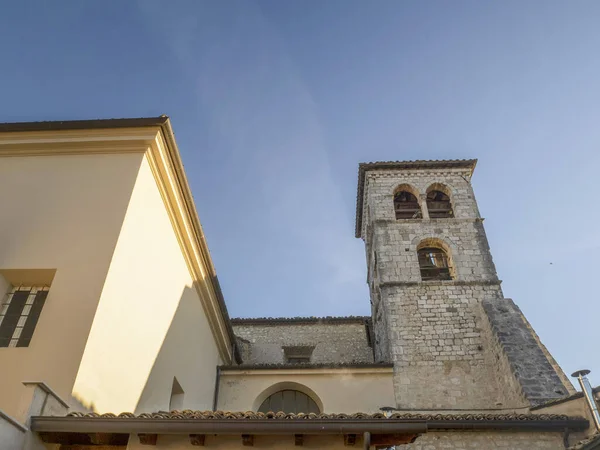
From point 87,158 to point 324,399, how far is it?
8.54 metres

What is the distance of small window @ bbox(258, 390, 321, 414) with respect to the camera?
13.2m

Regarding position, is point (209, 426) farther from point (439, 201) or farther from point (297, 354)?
point (439, 201)

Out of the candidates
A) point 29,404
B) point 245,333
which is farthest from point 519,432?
point 245,333

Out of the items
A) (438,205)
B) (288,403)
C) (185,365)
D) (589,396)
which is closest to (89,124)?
(185,365)

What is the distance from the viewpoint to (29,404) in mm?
5176

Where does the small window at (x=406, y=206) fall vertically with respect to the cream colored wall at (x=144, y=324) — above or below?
above

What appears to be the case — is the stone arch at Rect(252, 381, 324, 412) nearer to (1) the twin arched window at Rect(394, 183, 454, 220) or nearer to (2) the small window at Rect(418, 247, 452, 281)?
(2) the small window at Rect(418, 247, 452, 281)

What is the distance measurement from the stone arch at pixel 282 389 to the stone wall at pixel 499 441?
12.0ft

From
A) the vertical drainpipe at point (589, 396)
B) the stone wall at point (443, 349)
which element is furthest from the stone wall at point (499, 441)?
the stone wall at point (443, 349)

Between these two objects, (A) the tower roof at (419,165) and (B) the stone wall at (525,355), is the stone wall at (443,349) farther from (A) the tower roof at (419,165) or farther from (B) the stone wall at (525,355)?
(A) the tower roof at (419,165)

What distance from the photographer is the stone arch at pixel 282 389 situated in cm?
1321

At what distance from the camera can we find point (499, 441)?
9945 millimetres

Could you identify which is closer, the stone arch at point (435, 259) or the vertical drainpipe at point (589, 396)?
the vertical drainpipe at point (589, 396)

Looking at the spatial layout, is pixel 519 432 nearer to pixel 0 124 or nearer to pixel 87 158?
pixel 87 158
